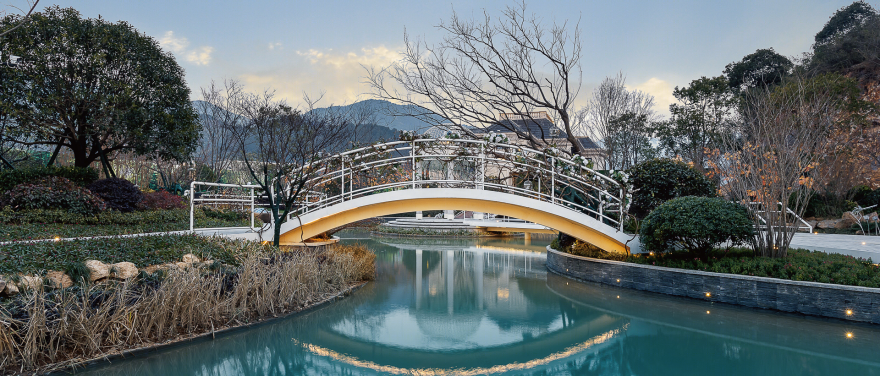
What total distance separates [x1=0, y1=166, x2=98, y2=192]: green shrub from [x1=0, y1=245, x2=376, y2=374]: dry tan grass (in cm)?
589

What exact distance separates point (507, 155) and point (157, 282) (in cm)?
741

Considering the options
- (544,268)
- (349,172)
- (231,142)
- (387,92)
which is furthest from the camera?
(231,142)

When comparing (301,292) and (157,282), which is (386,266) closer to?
(301,292)

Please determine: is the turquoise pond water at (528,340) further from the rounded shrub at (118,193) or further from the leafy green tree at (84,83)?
the leafy green tree at (84,83)

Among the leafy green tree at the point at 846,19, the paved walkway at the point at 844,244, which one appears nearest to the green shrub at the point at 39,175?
the paved walkway at the point at 844,244

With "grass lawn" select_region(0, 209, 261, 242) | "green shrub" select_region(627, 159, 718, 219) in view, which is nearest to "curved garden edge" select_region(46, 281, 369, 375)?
"grass lawn" select_region(0, 209, 261, 242)

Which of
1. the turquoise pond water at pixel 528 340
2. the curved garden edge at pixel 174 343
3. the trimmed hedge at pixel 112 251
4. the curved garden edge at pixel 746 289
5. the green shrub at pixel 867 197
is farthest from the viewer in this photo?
the green shrub at pixel 867 197

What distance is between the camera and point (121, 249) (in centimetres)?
682

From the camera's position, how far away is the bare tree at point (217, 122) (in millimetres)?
19172

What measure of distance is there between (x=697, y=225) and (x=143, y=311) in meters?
8.62

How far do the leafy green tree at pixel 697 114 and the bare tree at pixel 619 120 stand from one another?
1.00 metres

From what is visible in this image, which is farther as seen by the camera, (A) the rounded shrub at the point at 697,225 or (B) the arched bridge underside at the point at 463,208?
(B) the arched bridge underside at the point at 463,208

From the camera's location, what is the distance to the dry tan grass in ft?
14.4

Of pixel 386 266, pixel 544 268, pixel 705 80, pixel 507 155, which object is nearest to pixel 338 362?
pixel 507 155
